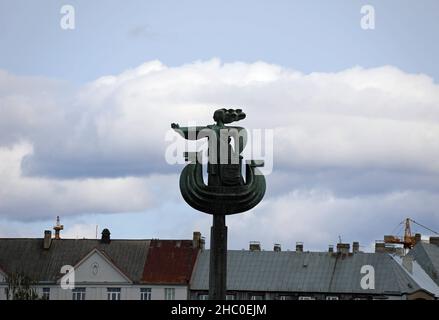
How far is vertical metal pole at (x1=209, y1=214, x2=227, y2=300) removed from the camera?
166 feet

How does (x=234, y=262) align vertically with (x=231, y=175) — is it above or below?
above

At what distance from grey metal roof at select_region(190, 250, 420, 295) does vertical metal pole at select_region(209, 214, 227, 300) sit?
5643cm

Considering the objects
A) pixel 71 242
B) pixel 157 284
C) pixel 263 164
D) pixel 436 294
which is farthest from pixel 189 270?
pixel 263 164

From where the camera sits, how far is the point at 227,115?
168 ft

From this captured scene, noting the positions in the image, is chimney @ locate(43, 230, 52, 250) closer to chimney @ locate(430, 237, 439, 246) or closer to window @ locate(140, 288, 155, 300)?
window @ locate(140, 288, 155, 300)

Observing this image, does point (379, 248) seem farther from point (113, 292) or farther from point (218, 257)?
point (218, 257)

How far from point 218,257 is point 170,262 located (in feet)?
192

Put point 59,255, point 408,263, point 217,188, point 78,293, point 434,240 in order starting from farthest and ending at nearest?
point 434,240, point 408,263, point 59,255, point 78,293, point 217,188

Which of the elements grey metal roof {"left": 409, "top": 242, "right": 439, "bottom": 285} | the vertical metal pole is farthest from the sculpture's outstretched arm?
grey metal roof {"left": 409, "top": 242, "right": 439, "bottom": 285}

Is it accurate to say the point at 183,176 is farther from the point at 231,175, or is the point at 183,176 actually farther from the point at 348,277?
the point at 348,277

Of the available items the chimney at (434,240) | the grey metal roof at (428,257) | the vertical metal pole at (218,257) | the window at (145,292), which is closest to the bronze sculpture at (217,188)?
the vertical metal pole at (218,257)

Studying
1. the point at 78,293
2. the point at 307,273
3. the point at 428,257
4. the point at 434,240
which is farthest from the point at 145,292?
the point at 434,240

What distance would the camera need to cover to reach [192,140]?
50.9m
